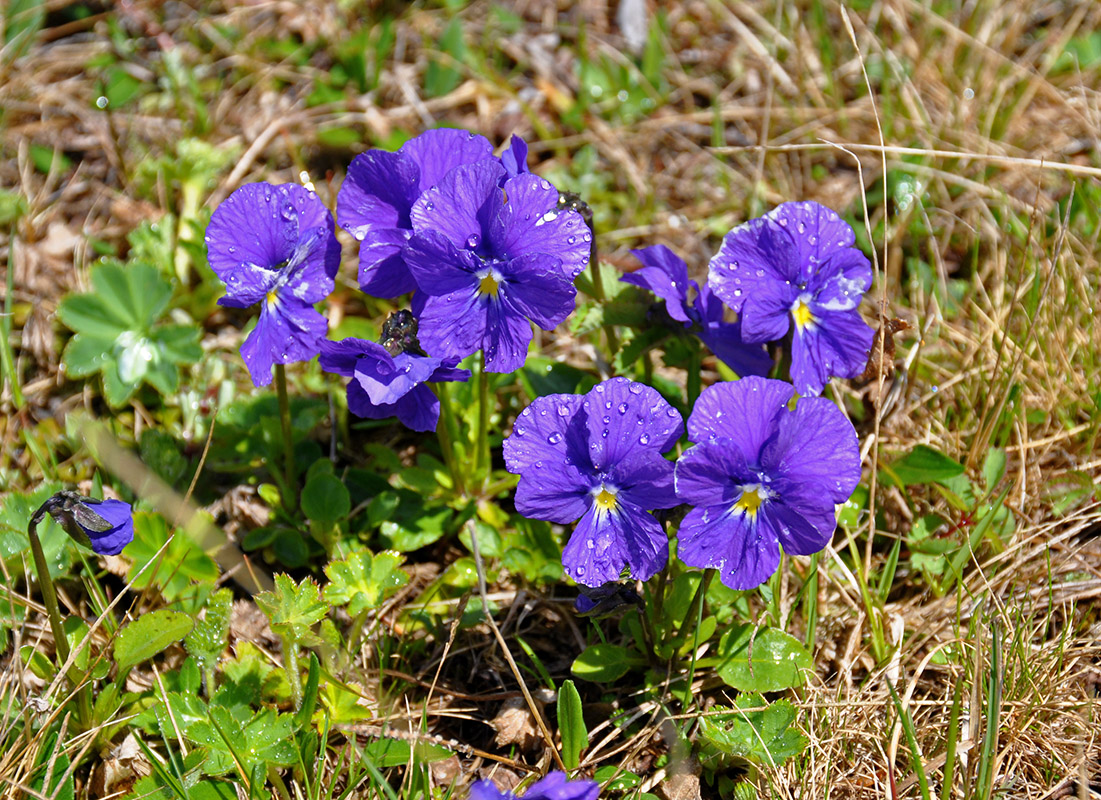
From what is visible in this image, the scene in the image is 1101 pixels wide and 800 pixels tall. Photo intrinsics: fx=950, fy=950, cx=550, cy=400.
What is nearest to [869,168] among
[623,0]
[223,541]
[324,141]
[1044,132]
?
[1044,132]

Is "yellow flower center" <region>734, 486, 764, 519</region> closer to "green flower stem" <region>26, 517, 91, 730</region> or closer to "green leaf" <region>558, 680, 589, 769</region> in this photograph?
"green leaf" <region>558, 680, 589, 769</region>

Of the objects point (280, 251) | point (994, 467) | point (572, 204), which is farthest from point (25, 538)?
point (994, 467)

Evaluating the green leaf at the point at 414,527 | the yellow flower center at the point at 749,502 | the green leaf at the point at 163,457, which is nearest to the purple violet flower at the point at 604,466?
the yellow flower center at the point at 749,502

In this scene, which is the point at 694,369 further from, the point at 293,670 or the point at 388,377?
the point at 293,670

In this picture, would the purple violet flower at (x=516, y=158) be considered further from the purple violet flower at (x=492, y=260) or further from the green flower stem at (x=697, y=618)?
the green flower stem at (x=697, y=618)

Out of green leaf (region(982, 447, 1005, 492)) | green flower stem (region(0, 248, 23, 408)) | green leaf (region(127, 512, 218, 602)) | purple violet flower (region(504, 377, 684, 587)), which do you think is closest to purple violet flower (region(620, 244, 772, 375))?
purple violet flower (region(504, 377, 684, 587))

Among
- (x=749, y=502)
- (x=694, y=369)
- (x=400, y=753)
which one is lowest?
(x=400, y=753)
